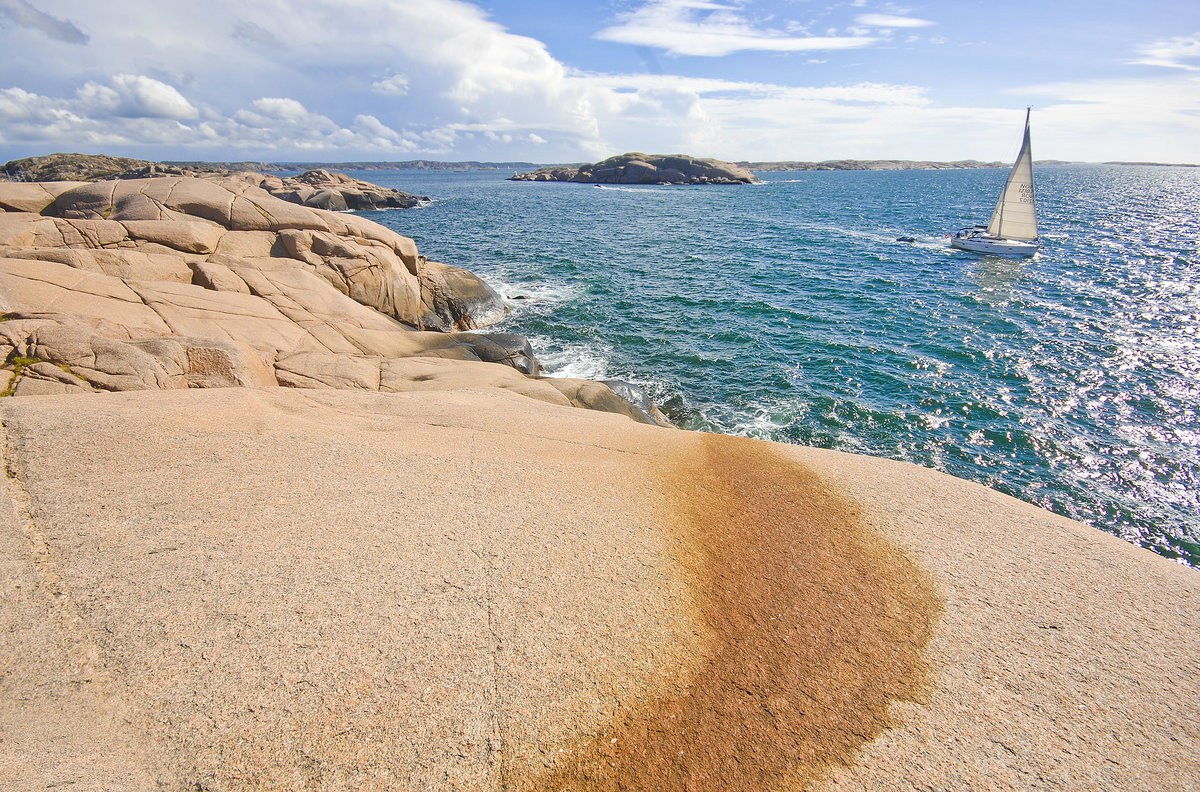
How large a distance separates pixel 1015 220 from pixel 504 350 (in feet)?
153

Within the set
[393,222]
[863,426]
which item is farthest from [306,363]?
[393,222]

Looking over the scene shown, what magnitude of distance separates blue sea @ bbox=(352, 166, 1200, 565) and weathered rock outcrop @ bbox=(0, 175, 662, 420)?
6434mm

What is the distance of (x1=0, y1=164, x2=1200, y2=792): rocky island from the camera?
485cm

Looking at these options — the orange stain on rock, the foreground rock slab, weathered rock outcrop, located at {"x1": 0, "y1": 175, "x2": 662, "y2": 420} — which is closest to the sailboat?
weathered rock outcrop, located at {"x1": 0, "y1": 175, "x2": 662, "y2": 420}

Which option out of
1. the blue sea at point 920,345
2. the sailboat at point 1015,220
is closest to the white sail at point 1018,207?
the sailboat at point 1015,220

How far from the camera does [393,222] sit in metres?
68.4

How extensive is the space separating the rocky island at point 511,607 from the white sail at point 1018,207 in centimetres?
4498

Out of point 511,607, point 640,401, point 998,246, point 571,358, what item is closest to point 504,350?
point 571,358

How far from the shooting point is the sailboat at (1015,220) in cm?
4179

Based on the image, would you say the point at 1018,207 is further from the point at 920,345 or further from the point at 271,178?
the point at 271,178

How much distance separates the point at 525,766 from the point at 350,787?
1471 millimetres

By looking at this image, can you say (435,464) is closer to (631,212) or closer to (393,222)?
(393,222)

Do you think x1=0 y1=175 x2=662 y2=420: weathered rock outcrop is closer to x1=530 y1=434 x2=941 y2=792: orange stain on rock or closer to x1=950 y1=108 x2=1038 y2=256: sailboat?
x1=530 y1=434 x2=941 y2=792: orange stain on rock

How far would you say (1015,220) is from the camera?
143ft
